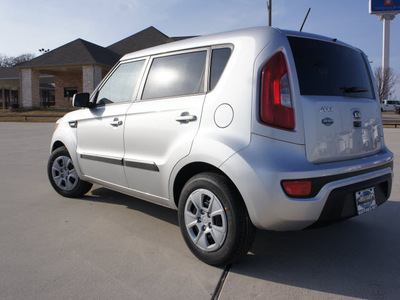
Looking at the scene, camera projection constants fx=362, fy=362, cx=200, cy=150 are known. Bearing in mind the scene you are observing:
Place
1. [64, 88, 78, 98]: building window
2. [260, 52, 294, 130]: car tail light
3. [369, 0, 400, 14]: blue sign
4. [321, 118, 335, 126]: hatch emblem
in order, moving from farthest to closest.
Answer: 1. [369, 0, 400, 14]: blue sign
2. [64, 88, 78, 98]: building window
3. [321, 118, 335, 126]: hatch emblem
4. [260, 52, 294, 130]: car tail light

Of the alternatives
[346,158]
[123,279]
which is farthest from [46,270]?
[346,158]

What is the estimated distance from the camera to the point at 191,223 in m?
3.00

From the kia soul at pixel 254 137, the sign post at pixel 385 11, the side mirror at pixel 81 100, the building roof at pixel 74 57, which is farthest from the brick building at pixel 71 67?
the sign post at pixel 385 11

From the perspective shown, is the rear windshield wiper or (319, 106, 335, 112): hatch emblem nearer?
(319, 106, 335, 112): hatch emblem

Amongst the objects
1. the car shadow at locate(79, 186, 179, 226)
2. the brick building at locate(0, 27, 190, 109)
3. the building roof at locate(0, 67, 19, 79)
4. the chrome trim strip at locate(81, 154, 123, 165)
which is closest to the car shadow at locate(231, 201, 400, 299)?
the car shadow at locate(79, 186, 179, 226)

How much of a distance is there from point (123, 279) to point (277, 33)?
218 cm

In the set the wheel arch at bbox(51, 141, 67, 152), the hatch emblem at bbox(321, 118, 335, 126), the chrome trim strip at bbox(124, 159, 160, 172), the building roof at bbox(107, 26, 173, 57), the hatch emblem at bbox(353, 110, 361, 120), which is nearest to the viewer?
the hatch emblem at bbox(321, 118, 335, 126)

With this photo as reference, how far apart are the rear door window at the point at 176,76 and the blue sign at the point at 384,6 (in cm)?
7351

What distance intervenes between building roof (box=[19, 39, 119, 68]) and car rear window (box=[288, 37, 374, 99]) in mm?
28850

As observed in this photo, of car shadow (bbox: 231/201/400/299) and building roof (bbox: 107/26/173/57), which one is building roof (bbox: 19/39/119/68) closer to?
building roof (bbox: 107/26/173/57)

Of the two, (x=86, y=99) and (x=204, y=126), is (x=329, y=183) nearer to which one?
(x=204, y=126)

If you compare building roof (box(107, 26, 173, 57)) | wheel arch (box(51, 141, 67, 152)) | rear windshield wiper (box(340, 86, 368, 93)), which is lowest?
wheel arch (box(51, 141, 67, 152))

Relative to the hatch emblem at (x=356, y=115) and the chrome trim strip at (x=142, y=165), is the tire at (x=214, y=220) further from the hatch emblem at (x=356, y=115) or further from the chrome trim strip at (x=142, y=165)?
the hatch emblem at (x=356, y=115)

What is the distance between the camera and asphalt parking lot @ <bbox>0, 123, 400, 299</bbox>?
2549 millimetres
